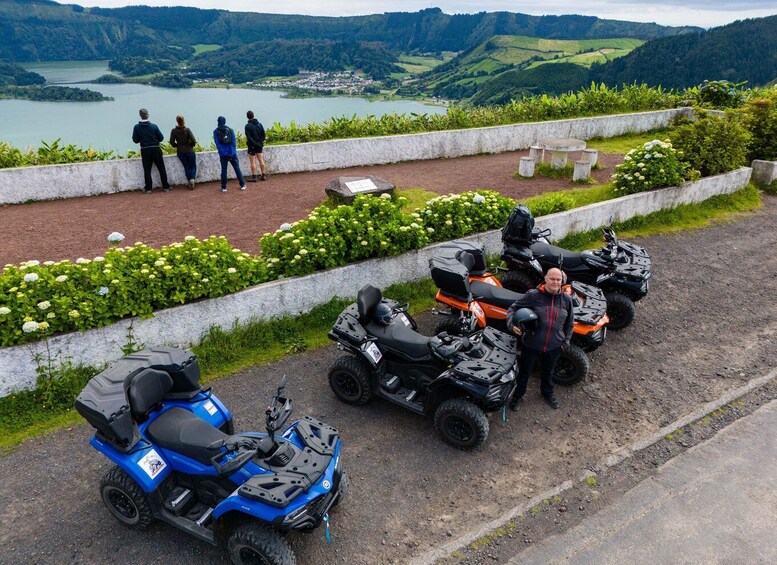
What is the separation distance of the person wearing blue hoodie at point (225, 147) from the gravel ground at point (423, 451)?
6357mm

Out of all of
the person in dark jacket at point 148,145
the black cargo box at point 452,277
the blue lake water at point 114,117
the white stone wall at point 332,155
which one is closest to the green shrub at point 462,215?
the black cargo box at point 452,277

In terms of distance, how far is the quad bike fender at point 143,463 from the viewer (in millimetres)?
3627

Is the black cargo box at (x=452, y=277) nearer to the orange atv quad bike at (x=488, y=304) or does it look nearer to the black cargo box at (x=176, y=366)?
the orange atv quad bike at (x=488, y=304)

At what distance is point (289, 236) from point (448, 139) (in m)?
9.19

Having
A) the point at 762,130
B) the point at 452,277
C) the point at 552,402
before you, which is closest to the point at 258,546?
the point at 552,402

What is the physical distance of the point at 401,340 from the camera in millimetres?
5066

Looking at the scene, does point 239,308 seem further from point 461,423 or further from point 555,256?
point 555,256

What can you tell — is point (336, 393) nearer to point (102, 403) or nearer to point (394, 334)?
point (394, 334)

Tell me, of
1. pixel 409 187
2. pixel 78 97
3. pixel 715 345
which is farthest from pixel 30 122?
pixel 715 345

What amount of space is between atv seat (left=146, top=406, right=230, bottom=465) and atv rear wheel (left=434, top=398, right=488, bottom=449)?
205cm

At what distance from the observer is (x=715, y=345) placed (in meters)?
6.45

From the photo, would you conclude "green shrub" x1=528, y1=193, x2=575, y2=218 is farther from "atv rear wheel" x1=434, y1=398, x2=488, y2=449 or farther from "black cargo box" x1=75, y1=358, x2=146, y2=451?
"black cargo box" x1=75, y1=358, x2=146, y2=451

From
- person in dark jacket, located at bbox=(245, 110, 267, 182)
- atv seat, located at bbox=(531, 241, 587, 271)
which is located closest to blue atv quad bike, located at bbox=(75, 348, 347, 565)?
atv seat, located at bbox=(531, 241, 587, 271)

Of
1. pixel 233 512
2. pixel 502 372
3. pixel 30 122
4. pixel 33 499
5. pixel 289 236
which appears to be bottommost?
pixel 33 499
